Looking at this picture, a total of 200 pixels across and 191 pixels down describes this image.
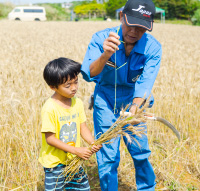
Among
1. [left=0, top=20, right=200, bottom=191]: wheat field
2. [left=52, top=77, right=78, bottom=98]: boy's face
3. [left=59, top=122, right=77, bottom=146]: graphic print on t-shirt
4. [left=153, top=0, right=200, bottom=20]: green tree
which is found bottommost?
[left=0, top=20, right=200, bottom=191]: wheat field

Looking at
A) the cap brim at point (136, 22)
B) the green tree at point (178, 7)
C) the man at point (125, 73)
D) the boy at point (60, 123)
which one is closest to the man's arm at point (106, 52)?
the man at point (125, 73)

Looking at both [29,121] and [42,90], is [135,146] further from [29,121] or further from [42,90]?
[42,90]

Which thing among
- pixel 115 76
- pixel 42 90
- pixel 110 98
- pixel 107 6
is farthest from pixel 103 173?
pixel 107 6

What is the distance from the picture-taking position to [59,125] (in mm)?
1839

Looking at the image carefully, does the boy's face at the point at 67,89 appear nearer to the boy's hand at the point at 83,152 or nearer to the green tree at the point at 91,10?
the boy's hand at the point at 83,152

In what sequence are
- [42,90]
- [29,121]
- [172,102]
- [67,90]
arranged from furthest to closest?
1. [172,102]
2. [42,90]
3. [29,121]
4. [67,90]

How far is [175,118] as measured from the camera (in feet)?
12.0

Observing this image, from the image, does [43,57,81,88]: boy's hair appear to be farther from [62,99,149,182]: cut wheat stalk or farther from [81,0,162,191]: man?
[62,99,149,182]: cut wheat stalk

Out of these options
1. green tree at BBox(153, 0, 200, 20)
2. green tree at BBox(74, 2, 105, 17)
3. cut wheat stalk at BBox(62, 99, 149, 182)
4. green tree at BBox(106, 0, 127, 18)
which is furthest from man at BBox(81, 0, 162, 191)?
green tree at BBox(74, 2, 105, 17)

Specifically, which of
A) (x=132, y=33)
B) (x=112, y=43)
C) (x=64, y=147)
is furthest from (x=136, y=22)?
(x=64, y=147)

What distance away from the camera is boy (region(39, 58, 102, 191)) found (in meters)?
1.80

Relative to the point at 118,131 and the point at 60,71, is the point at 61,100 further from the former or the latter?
the point at 118,131

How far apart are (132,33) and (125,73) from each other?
1.05ft

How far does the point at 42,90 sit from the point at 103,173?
160 centimetres
